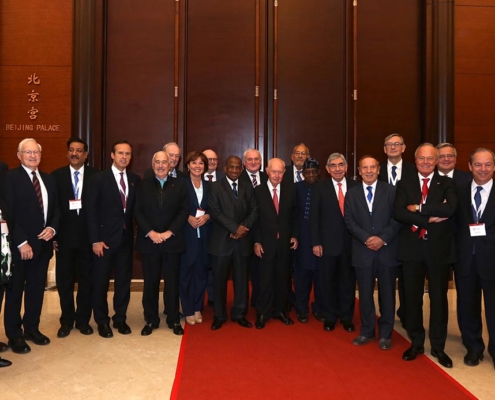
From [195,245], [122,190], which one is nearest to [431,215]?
[195,245]

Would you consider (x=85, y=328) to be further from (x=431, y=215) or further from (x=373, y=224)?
(x=431, y=215)

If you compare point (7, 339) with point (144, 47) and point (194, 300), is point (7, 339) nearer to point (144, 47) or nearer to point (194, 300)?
point (194, 300)

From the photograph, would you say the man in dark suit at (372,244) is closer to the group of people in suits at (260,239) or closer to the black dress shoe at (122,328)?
the group of people in suits at (260,239)

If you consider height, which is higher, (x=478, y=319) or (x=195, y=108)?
(x=195, y=108)

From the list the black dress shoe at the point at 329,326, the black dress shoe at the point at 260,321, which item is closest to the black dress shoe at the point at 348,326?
the black dress shoe at the point at 329,326

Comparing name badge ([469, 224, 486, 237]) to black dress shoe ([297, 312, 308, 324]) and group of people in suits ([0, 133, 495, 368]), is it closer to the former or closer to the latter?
group of people in suits ([0, 133, 495, 368])

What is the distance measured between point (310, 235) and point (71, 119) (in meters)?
3.77

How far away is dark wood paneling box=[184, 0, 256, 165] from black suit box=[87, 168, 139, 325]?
259 centimetres

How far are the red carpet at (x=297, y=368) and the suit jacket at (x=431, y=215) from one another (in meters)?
0.80

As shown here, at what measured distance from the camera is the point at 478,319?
338 centimetres

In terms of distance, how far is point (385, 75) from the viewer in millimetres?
6391

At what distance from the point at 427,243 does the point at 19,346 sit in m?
3.17

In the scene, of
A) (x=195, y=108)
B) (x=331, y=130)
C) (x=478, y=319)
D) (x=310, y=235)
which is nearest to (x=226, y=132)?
(x=195, y=108)

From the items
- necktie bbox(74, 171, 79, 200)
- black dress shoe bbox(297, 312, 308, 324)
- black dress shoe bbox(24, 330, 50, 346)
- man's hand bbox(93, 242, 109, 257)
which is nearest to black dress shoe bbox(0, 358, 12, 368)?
black dress shoe bbox(24, 330, 50, 346)
